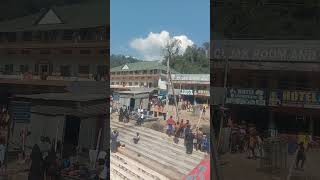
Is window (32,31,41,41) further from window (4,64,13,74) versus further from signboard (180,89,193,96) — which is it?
signboard (180,89,193,96)

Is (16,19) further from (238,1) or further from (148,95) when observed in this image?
(238,1)

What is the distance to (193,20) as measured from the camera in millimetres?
4074

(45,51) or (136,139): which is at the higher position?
(45,51)

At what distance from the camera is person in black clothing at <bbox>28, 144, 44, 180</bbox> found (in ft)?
16.7

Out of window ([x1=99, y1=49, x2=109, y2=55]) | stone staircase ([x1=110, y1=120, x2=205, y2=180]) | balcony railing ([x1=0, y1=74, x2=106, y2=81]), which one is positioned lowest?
stone staircase ([x1=110, y1=120, x2=205, y2=180])

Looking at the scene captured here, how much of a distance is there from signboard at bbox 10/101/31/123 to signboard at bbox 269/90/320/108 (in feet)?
8.41

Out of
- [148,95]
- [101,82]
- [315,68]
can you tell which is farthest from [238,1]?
[101,82]

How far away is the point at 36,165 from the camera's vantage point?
5109 mm

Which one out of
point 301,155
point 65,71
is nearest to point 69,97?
point 65,71

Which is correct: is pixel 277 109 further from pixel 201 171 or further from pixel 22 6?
pixel 22 6

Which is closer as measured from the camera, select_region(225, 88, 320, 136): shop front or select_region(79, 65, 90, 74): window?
select_region(225, 88, 320, 136): shop front

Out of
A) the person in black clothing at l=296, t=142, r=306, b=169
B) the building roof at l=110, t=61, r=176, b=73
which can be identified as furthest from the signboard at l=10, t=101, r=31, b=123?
the person in black clothing at l=296, t=142, r=306, b=169

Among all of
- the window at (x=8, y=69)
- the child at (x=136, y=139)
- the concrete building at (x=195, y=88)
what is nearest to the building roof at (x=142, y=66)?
the concrete building at (x=195, y=88)

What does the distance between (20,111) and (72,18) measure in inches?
47.4
